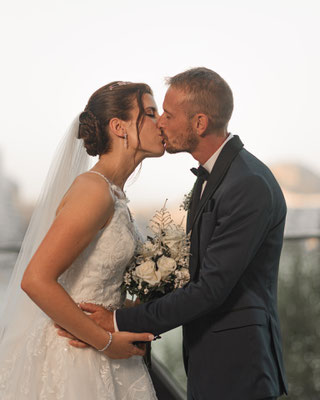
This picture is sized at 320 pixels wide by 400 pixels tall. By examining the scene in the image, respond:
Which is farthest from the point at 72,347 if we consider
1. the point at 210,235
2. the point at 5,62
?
the point at 5,62

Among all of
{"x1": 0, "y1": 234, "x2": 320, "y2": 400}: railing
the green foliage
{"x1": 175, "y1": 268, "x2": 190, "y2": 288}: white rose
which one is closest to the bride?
{"x1": 175, "y1": 268, "x2": 190, "y2": 288}: white rose

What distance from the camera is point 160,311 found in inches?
67.0

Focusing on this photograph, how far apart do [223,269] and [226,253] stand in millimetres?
55

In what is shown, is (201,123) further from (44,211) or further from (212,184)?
(44,211)

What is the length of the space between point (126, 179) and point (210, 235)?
1.69 feet

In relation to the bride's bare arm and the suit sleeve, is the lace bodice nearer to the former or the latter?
the bride's bare arm

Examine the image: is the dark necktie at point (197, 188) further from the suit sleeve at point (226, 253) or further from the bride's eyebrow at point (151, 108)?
the bride's eyebrow at point (151, 108)

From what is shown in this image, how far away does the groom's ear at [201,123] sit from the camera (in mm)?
1854

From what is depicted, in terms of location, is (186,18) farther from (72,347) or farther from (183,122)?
(72,347)

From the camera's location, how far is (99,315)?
178 cm

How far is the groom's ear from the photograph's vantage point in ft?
6.08

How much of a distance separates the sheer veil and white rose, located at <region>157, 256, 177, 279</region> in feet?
2.05

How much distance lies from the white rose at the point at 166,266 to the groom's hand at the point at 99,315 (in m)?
0.26

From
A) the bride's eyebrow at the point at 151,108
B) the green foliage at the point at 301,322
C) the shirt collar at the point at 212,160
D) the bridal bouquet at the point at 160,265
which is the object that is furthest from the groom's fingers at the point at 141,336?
the green foliage at the point at 301,322
